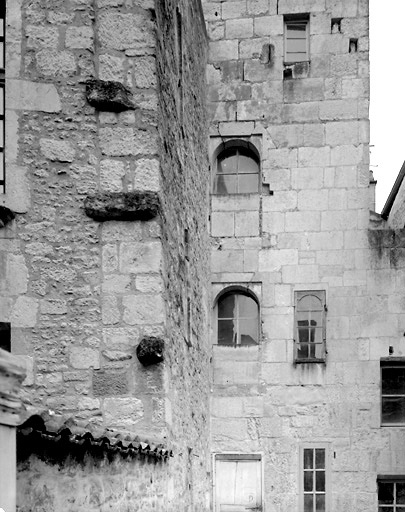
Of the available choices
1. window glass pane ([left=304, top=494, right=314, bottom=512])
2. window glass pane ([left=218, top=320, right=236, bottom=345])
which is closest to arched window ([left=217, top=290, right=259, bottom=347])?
window glass pane ([left=218, top=320, right=236, bottom=345])

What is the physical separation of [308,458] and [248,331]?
1.85m

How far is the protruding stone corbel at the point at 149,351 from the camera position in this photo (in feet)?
22.6

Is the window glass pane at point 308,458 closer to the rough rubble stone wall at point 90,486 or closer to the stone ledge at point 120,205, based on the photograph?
the rough rubble stone wall at point 90,486

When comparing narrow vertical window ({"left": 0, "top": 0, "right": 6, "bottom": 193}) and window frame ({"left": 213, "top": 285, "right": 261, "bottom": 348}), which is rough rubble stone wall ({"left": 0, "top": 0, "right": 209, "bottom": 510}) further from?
window frame ({"left": 213, "top": 285, "right": 261, "bottom": 348})

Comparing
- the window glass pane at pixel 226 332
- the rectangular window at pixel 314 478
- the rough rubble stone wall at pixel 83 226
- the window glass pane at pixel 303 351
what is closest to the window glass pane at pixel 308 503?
the rectangular window at pixel 314 478

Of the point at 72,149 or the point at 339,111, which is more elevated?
the point at 339,111

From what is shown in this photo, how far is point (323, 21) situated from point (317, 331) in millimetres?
4319

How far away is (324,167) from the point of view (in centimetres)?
1256

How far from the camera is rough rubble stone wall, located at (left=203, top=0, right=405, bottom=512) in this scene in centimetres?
1209

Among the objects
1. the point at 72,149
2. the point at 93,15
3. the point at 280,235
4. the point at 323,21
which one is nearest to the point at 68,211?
the point at 72,149

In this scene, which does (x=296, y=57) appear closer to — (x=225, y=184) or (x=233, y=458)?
(x=225, y=184)

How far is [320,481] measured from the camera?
1205 cm

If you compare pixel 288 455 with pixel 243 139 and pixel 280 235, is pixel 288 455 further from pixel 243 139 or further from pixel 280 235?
pixel 243 139

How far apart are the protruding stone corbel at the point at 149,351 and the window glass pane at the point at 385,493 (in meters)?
6.14
